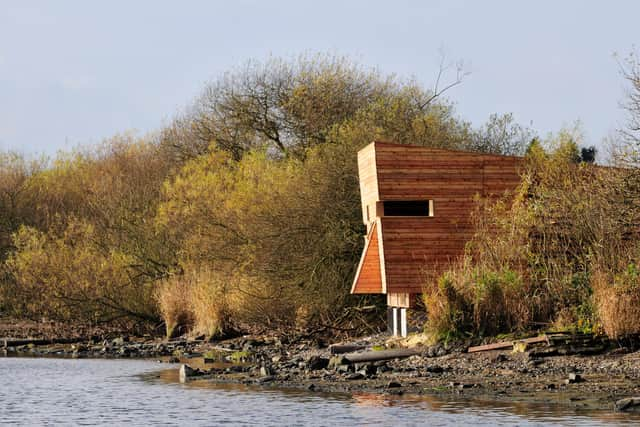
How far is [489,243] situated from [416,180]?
2648 mm

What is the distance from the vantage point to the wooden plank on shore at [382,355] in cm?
2361

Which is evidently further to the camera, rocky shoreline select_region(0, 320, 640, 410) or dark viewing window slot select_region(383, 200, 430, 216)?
dark viewing window slot select_region(383, 200, 430, 216)

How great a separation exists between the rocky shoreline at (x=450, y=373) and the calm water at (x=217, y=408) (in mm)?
736

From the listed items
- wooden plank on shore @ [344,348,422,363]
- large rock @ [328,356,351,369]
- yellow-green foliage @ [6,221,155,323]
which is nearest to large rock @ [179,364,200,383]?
large rock @ [328,356,351,369]

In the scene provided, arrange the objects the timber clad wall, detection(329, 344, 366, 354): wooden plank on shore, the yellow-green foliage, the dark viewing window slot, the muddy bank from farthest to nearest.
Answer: the yellow-green foliage
the dark viewing window slot
the timber clad wall
detection(329, 344, 366, 354): wooden plank on shore
the muddy bank

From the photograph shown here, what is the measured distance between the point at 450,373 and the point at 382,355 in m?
3.11

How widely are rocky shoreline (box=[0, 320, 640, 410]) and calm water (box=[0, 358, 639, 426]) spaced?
2.41 feet

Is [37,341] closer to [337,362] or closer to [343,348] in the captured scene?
[343,348]

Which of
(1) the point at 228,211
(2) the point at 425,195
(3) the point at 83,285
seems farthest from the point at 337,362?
(3) the point at 83,285

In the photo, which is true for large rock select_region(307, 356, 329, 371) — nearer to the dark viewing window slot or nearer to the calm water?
the calm water

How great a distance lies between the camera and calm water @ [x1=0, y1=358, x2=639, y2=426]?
1634 centimetres

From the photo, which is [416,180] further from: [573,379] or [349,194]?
[573,379]

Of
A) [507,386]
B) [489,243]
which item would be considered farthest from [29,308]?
[507,386]

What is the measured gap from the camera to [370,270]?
2808cm
